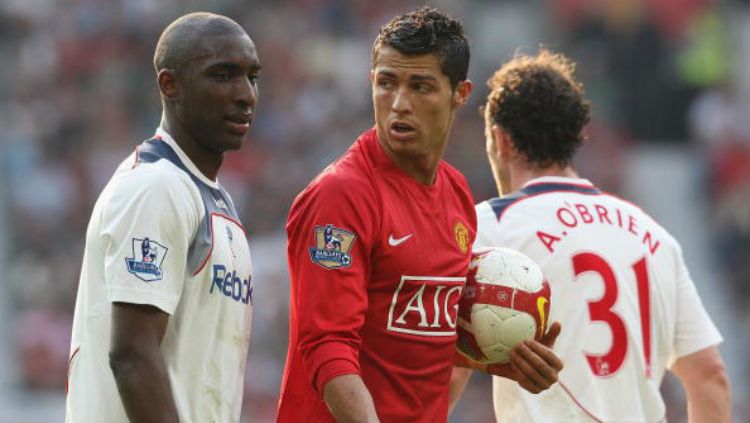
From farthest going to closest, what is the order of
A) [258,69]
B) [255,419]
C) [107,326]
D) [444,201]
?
[255,419] → [444,201] → [258,69] → [107,326]

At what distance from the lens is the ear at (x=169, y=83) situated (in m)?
4.75

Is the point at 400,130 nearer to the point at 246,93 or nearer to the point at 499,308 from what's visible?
the point at 246,93

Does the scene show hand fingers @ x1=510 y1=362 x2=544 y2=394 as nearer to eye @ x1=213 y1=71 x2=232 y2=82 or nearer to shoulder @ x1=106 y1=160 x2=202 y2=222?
shoulder @ x1=106 y1=160 x2=202 y2=222

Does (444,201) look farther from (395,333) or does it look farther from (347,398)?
(347,398)

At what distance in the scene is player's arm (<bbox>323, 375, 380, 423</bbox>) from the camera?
181 inches

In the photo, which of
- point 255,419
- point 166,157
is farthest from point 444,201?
point 255,419

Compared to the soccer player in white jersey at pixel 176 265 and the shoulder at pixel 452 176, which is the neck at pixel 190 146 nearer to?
the soccer player in white jersey at pixel 176 265

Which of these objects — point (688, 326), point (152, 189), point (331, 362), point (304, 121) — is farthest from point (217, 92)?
point (304, 121)

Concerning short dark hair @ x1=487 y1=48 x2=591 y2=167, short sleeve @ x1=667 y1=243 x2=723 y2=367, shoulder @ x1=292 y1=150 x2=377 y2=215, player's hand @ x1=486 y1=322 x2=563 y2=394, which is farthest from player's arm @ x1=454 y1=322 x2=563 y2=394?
short dark hair @ x1=487 y1=48 x2=591 y2=167

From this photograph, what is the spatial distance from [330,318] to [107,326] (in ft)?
2.42

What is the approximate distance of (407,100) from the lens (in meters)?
4.99

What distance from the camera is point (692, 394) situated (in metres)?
5.98

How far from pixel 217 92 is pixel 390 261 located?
2.73ft

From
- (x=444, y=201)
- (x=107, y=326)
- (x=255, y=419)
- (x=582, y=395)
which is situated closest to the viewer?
(x=107, y=326)
